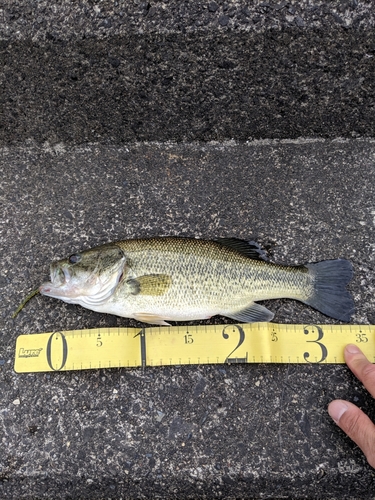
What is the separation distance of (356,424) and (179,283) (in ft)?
4.67

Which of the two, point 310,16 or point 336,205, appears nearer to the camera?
point 310,16

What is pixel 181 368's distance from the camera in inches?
105

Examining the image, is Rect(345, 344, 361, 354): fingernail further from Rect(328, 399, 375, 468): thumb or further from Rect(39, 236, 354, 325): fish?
Rect(328, 399, 375, 468): thumb

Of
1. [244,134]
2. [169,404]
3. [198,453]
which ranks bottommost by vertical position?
[198,453]

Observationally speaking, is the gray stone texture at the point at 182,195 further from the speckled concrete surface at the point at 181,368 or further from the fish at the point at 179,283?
the fish at the point at 179,283

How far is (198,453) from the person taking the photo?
2498 millimetres

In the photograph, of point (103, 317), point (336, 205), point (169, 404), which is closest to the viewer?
point (169, 404)

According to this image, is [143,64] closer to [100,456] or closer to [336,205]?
[336,205]

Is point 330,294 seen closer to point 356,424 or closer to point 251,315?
point 251,315

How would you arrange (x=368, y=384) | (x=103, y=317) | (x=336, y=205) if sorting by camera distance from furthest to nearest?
(x=336, y=205) < (x=103, y=317) < (x=368, y=384)

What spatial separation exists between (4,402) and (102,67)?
8.07 feet

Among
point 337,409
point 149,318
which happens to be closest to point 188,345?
point 149,318

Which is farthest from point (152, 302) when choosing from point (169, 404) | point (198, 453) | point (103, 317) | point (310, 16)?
point (310, 16)

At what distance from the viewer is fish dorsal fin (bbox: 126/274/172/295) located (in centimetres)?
254
